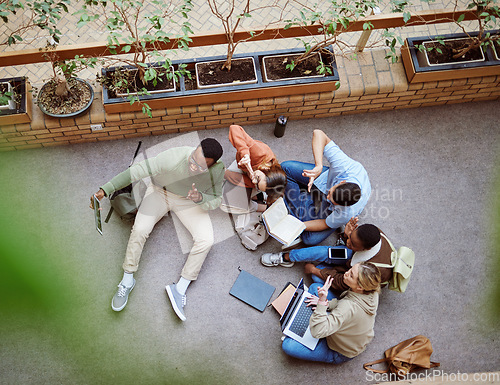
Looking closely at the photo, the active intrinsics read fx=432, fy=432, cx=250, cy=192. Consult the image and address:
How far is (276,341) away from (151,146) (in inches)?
87.8

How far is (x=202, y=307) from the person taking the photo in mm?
3930

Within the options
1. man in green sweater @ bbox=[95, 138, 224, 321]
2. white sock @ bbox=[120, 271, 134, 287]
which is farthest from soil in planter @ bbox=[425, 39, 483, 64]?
white sock @ bbox=[120, 271, 134, 287]

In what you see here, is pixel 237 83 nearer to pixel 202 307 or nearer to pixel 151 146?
pixel 151 146

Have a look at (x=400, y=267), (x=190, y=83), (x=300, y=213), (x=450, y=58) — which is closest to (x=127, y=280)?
(x=300, y=213)

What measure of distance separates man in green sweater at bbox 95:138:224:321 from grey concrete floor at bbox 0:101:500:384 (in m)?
0.15

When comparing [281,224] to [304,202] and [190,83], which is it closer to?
[304,202]

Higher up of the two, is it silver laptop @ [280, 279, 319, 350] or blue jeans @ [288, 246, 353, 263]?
blue jeans @ [288, 246, 353, 263]

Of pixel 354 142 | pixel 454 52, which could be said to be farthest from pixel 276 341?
pixel 454 52

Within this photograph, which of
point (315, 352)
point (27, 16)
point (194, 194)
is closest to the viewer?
point (315, 352)

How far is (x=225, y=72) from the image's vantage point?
3.96 metres

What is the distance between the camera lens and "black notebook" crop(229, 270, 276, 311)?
395 centimetres

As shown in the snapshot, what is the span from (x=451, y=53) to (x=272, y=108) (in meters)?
1.76

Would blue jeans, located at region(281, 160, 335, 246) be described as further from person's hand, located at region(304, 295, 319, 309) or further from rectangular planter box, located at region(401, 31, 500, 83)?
rectangular planter box, located at region(401, 31, 500, 83)

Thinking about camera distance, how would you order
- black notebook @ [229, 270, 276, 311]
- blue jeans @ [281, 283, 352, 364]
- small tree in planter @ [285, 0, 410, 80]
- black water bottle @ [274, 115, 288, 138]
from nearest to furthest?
small tree in planter @ [285, 0, 410, 80] → blue jeans @ [281, 283, 352, 364] → black notebook @ [229, 270, 276, 311] → black water bottle @ [274, 115, 288, 138]
